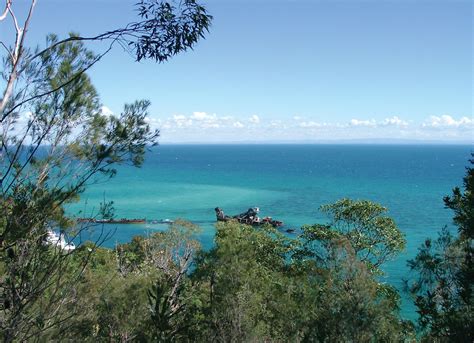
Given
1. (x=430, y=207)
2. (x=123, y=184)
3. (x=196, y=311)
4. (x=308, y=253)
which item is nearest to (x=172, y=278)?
(x=196, y=311)

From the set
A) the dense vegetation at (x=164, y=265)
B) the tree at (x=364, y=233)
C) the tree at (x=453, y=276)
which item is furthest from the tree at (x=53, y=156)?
the tree at (x=364, y=233)

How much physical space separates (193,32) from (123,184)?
79.6 meters

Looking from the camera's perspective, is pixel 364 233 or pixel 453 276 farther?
pixel 364 233

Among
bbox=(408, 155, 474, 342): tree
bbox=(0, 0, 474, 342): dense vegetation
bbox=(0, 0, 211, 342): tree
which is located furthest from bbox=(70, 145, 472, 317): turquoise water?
bbox=(0, 0, 211, 342): tree

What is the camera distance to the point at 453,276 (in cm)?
808

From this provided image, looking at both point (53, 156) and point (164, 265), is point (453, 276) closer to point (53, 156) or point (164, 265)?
point (53, 156)

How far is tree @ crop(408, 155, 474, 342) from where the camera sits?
7.00 metres

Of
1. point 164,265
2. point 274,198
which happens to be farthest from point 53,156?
point 274,198

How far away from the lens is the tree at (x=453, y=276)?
23.0 feet

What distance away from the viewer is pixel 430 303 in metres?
7.57

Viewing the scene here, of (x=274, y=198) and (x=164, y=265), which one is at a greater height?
(x=164, y=265)

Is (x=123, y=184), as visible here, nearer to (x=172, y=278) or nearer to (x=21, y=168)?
(x=172, y=278)

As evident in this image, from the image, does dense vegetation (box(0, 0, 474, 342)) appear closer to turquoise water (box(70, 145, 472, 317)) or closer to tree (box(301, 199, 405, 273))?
tree (box(301, 199, 405, 273))

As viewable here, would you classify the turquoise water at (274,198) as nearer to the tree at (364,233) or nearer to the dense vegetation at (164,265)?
the tree at (364,233)
